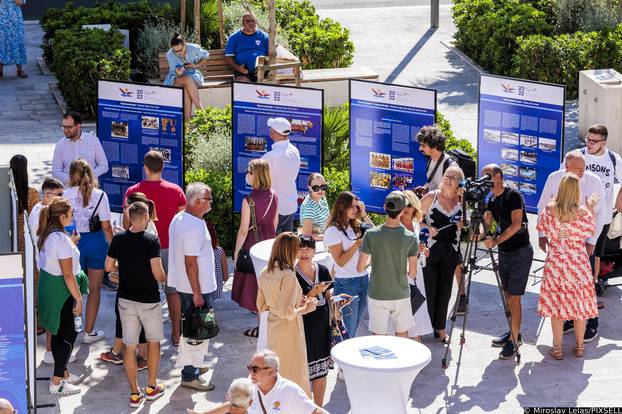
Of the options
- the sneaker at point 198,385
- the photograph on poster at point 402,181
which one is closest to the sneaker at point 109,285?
the sneaker at point 198,385

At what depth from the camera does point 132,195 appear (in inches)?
420

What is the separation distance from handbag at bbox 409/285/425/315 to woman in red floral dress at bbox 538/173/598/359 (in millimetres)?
1150

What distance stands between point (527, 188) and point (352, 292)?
3165 millimetres

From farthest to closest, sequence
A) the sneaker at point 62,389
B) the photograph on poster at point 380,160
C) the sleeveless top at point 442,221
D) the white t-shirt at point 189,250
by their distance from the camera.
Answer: the photograph on poster at point 380,160 < the sleeveless top at point 442,221 < the sneaker at point 62,389 < the white t-shirt at point 189,250

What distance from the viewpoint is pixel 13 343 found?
8.80 m

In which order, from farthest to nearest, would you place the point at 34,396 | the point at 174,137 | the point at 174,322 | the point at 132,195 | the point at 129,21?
the point at 129,21, the point at 174,137, the point at 174,322, the point at 132,195, the point at 34,396

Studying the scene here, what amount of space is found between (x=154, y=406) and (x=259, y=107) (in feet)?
13.5

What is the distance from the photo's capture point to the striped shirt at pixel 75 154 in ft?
42.2

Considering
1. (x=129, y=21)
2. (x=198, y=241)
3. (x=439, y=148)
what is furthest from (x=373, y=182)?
(x=129, y=21)

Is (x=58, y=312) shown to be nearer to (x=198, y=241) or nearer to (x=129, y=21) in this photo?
(x=198, y=241)

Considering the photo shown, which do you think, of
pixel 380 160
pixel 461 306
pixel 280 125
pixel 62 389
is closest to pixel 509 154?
pixel 380 160

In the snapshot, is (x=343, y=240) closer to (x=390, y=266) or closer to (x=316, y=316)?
(x=390, y=266)

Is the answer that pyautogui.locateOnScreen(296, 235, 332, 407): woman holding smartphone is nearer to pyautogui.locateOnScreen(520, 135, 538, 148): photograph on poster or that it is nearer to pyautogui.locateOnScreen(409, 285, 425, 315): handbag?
pyautogui.locateOnScreen(409, 285, 425, 315): handbag

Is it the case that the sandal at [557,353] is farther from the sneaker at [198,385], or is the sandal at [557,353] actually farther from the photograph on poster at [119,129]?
the photograph on poster at [119,129]
